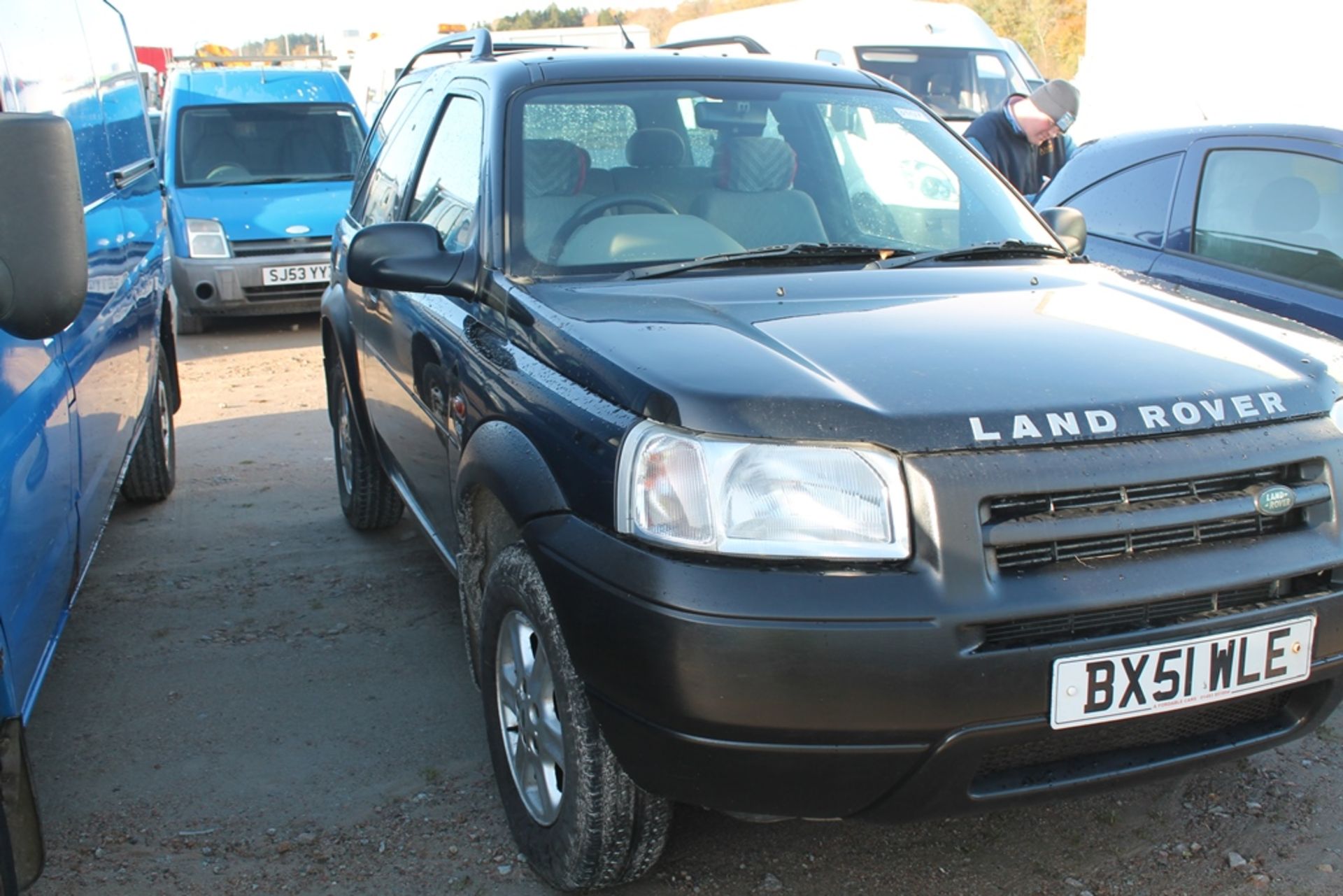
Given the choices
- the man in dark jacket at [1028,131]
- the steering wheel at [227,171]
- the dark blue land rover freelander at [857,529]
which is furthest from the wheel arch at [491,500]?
the steering wheel at [227,171]

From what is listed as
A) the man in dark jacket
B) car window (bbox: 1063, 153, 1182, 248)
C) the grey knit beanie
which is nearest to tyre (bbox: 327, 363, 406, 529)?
car window (bbox: 1063, 153, 1182, 248)

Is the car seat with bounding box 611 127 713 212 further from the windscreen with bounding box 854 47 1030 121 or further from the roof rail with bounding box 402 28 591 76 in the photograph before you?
the windscreen with bounding box 854 47 1030 121

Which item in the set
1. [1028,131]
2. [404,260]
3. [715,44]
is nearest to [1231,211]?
[715,44]

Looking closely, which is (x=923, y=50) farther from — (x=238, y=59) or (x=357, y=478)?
(x=357, y=478)

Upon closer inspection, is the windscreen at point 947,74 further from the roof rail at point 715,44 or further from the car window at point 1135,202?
the roof rail at point 715,44

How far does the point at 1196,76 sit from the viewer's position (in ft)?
33.0

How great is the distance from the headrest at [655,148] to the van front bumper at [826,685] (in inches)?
57.7

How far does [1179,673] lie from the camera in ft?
7.51

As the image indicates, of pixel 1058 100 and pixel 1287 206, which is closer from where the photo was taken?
pixel 1287 206

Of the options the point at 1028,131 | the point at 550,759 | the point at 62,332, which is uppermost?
the point at 62,332

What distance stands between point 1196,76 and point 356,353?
785cm

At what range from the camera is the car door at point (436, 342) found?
130 inches

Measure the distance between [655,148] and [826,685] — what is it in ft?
6.15

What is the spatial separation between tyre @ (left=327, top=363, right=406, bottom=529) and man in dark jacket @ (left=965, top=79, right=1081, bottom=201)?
386 centimetres
